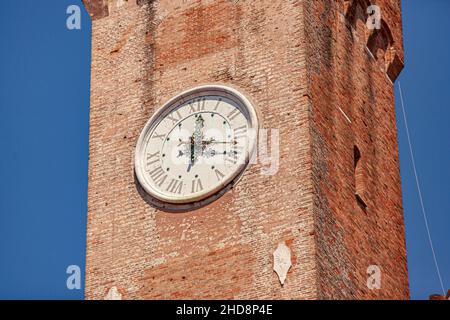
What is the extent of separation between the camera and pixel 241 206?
44.8 m

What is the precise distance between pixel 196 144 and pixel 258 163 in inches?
59.4

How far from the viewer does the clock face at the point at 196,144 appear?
45375 mm

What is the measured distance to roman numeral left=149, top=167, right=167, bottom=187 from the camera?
4594 cm

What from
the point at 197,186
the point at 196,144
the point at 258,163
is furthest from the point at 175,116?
the point at 258,163

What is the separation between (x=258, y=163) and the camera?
1774 inches

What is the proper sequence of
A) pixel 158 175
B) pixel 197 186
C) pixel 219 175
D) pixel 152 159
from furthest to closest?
pixel 152 159 → pixel 158 175 → pixel 197 186 → pixel 219 175

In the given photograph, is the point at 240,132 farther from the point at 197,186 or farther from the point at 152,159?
the point at 152,159

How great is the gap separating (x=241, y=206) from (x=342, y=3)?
6.05 metres

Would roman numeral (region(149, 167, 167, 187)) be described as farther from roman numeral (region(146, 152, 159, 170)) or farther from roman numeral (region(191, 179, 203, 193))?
roman numeral (region(191, 179, 203, 193))

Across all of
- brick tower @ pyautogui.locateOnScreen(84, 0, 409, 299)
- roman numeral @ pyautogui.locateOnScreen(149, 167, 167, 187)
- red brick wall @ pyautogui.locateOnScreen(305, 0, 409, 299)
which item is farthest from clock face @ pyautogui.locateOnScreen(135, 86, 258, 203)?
red brick wall @ pyautogui.locateOnScreen(305, 0, 409, 299)

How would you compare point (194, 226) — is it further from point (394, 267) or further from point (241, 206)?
point (394, 267)

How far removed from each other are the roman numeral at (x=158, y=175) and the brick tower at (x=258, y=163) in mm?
408

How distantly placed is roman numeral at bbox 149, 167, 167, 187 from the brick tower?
41cm

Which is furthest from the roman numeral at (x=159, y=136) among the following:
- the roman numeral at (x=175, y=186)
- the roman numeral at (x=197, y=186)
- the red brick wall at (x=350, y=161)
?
the red brick wall at (x=350, y=161)
